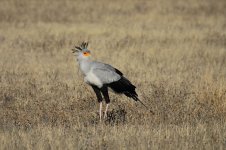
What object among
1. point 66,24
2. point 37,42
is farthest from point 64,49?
point 66,24

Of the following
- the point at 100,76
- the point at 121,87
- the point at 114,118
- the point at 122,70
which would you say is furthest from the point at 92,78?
the point at 122,70

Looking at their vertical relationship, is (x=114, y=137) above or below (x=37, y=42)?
below

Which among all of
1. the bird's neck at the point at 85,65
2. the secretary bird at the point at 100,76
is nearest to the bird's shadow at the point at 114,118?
the secretary bird at the point at 100,76

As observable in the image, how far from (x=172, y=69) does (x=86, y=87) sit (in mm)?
3310

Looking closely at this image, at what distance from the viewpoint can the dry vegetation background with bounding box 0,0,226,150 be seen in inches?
273

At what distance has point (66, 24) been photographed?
1950cm

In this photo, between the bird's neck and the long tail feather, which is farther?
the long tail feather

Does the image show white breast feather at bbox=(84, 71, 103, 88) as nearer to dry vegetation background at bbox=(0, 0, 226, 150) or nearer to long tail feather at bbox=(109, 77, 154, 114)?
long tail feather at bbox=(109, 77, 154, 114)

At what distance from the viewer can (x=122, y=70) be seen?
39.6ft

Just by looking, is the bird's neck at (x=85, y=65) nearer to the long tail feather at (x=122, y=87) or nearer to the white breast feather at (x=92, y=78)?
the white breast feather at (x=92, y=78)

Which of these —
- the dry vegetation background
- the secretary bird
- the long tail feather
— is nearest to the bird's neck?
the secretary bird

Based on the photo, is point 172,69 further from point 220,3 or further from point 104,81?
point 220,3

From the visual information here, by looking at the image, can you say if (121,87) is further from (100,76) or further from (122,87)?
(100,76)

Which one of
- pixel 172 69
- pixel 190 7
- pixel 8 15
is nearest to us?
pixel 172 69
